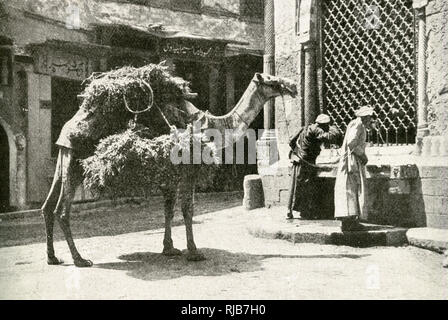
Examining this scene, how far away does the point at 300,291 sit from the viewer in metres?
4.95

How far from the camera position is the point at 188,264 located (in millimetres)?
6219

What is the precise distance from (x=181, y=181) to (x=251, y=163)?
2.10 metres

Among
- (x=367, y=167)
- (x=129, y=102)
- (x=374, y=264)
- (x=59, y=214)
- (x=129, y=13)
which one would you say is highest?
(x=129, y=13)

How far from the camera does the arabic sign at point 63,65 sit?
14.3 meters

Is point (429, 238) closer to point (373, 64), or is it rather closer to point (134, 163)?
point (373, 64)

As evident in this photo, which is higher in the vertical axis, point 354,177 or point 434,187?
point 354,177

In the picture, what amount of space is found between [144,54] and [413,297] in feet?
45.1

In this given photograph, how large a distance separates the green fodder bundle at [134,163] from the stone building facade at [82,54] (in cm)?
858

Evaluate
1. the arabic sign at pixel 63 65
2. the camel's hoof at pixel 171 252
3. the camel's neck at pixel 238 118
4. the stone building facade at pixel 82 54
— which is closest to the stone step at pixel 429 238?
the camel's neck at pixel 238 118

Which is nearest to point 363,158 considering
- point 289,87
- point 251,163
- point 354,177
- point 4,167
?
point 354,177

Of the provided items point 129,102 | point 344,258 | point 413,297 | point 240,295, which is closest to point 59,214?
point 129,102

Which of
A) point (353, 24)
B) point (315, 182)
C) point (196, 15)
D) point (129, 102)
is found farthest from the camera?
point (196, 15)

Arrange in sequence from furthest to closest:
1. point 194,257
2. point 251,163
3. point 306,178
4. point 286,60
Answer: point 286,60
point 306,178
point 251,163
point 194,257

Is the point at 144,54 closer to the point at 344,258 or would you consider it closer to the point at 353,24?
the point at 353,24
